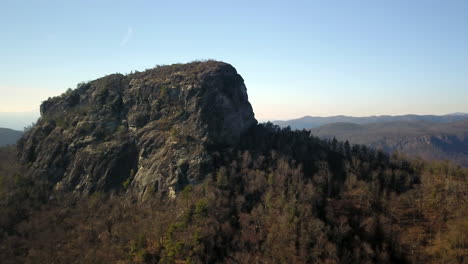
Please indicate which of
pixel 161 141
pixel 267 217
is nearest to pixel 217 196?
pixel 267 217

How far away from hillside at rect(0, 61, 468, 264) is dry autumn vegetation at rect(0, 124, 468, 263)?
54cm

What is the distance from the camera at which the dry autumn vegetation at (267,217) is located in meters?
113

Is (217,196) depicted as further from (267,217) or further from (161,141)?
(161,141)

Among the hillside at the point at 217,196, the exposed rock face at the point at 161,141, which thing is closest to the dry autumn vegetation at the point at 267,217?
the hillside at the point at 217,196

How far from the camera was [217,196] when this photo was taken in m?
135

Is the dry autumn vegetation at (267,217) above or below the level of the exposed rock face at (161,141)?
below

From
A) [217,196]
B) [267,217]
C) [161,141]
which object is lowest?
[267,217]

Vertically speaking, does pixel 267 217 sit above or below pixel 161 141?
below

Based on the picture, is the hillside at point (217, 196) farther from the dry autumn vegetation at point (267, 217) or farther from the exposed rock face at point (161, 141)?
the exposed rock face at point (161, 141)

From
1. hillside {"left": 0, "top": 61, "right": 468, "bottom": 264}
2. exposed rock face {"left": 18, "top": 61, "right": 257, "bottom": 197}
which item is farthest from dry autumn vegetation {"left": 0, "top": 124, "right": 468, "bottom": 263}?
exposed rock face {"left": 18, "top": 61, "right": 257, "bottom": 197}

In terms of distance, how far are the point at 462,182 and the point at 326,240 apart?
85.6 metres

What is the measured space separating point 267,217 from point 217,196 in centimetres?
2343

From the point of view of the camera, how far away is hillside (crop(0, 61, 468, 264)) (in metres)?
116

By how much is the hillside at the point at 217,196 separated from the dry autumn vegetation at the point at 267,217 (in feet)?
1.77
